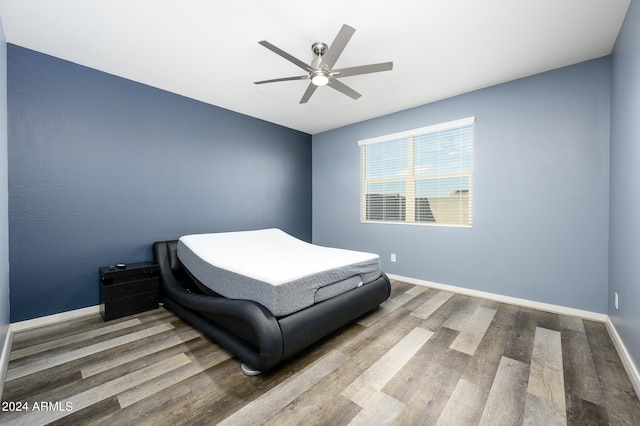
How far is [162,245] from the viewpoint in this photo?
300 cm

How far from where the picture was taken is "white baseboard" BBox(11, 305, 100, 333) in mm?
2277

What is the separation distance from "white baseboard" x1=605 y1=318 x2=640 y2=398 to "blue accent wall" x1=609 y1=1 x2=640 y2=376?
0.05m

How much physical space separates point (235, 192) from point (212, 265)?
1837mm

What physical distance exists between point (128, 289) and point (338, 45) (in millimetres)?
3059

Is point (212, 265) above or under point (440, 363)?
above

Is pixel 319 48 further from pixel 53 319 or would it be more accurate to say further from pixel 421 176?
pixel 53 319

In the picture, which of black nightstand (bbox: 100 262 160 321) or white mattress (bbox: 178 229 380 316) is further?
black nightstand (bbox: 100 262 160 321)

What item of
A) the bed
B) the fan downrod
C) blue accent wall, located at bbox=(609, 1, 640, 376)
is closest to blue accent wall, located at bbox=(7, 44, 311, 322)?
the bed

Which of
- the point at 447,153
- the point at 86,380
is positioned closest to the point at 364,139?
the point at 447,153

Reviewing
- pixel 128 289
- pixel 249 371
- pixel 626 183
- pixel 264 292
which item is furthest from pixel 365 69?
pixel 128 289

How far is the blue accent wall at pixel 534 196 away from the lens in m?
2.49

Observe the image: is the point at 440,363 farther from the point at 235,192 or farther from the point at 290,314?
the point at 235,192

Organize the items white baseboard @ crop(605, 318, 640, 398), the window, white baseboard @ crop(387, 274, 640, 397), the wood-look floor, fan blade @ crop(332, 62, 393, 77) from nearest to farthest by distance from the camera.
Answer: the wood-look floor < white baseboard @ crop(605, 318, 640, 398) < white baseboard @ crop(387, 274, 640, 397) < fan blade @ crop(332, 62, 393, 77) < the window

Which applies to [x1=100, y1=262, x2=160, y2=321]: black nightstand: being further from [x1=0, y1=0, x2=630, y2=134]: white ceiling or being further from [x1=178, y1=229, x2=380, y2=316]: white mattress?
[x1=0, y1=0, x2=630, y2=134]: white ceiling
